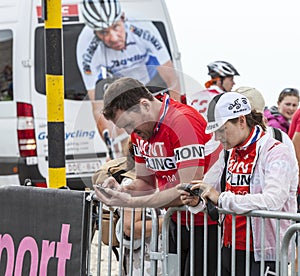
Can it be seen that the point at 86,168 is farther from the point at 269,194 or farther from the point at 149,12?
the point at 269,194

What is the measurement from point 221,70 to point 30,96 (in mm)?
2469

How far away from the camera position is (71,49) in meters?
10.8

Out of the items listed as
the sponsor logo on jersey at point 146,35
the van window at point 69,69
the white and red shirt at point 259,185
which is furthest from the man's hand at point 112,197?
the sponsor logo on jersey at point 146,35

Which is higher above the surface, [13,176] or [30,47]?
[30,47]

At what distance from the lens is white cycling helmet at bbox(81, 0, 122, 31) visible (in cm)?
1086

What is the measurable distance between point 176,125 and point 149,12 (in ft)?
19.9

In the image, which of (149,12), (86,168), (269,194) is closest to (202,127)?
(269,194)

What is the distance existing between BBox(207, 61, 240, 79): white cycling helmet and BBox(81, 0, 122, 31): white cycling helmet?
1.99m

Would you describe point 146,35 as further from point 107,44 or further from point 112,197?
point 112,197

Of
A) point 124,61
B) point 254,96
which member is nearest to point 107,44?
point 124,61

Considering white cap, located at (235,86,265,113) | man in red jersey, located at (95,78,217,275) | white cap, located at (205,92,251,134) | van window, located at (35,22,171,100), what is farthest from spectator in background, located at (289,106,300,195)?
van window, located at (35,22,171,100)

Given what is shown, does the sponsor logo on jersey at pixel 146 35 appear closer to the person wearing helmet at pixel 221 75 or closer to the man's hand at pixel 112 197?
the person wearing helmet at pixel 221 75

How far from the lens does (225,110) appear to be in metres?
5.15

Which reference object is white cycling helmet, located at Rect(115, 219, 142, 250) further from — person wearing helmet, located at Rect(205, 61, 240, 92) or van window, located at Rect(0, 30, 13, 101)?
van window, located at Rect(0, 30, 13, 101)
